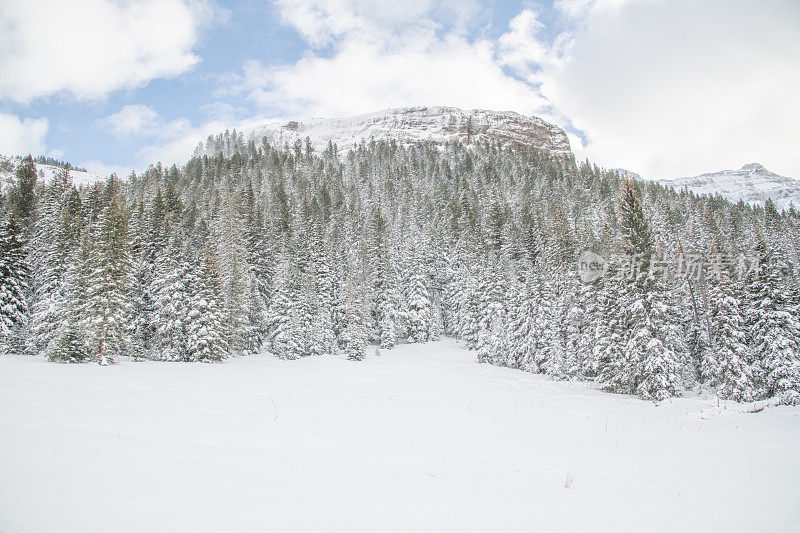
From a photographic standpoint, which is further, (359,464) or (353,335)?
(353,335)

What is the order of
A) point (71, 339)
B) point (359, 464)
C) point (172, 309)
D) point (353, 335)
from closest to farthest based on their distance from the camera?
point (359, 464), point (71, 339), point (172, 309), point (353, 335)

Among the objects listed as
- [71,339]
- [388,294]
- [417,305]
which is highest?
[388,294]

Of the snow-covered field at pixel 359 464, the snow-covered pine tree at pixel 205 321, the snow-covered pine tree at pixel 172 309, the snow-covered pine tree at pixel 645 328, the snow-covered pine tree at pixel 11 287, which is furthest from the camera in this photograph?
the snow-covered pine tree at pixel 172 309

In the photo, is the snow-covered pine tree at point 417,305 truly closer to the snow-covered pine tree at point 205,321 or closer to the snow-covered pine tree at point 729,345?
the snow-covered pine tree at point 205,321

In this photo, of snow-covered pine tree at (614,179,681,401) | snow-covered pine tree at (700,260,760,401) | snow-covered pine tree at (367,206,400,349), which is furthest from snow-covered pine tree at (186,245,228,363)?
snow-covered pine tree at (700,260,760,401)

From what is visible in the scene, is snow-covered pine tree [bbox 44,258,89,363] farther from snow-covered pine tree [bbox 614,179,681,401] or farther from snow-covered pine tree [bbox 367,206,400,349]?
snow-covered pine tree [bbox 614,179,681,401]

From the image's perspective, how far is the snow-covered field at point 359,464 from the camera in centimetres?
589

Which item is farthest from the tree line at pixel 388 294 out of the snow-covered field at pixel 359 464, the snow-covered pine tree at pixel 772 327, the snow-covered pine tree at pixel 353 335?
the snow-covered field at pixel 359 464

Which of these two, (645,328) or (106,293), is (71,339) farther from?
(645,328)

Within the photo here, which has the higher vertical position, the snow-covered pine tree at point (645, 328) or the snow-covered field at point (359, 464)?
the snow-covered pine tree at point (645, 328)

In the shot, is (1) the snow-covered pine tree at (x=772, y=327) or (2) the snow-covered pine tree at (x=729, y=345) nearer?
(1) the snow-covered pine tree at (x=772, y=327)

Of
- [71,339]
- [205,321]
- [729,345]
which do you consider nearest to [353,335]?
[205,321]

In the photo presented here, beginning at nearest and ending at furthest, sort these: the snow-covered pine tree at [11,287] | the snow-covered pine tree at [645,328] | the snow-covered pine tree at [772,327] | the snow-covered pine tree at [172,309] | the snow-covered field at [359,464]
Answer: the snow-covered field at [359,464] → the snow-covered pine tree at [645,328] → the snow-covered pine tree at [772,327] → the snow-covered pine tree at [11,287] → the snow-covered pine tree at [172,309]

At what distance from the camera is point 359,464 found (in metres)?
8.44
